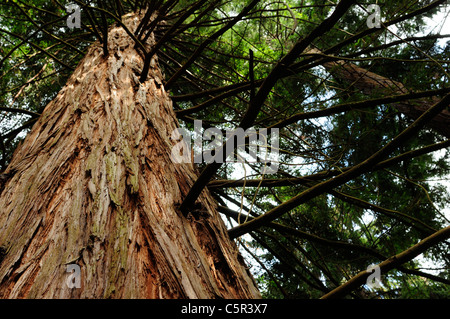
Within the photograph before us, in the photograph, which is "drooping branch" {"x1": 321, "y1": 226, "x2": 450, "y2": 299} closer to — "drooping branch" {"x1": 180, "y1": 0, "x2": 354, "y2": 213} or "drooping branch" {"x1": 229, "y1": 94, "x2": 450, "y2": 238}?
"drooping branch" {"x1": 229, "y1": 94, "x2": 450, "y2": 238}

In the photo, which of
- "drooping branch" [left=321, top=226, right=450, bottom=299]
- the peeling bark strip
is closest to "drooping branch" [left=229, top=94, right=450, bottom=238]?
the peeling bark strip

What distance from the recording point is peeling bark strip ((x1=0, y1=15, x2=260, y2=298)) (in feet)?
2.45

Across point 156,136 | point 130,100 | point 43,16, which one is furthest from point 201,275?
point 43,16

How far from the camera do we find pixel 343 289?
83cm

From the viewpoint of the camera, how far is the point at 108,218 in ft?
2.96

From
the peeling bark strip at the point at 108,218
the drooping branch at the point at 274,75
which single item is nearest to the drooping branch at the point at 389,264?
the peeling bark strip at the point at 108,218

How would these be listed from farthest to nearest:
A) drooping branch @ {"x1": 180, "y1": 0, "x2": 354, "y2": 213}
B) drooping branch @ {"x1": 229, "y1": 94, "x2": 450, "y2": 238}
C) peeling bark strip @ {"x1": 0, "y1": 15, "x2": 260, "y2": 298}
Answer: drooping branch @ {"x1": 229, "y1": 94, "x2": 450, "y2": 238} < drooping branch @ {"x1": 180, "y1": 0, "x2": 354, "y2": 213} < peeling bark strip @ {"x1": 0, "y1": 15, "x2": 260, "y2": 298}

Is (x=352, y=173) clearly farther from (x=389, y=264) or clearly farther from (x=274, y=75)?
(x=274, y=75)

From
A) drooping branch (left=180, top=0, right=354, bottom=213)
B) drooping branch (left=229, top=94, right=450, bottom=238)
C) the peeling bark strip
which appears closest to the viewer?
the peeling bark strip

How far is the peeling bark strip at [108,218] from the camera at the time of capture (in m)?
0.75

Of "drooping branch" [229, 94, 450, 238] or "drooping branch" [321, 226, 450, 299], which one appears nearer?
"drooping branch" [321, 226, 450, 299]

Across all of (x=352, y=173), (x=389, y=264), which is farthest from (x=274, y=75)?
(x=389, y=264)
